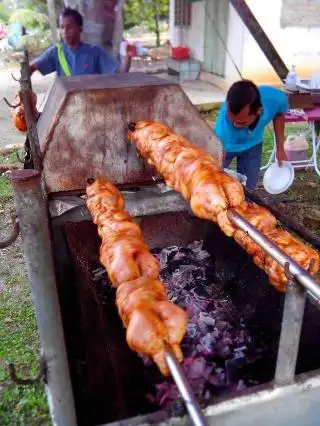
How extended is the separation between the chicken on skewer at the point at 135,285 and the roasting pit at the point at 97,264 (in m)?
0.32

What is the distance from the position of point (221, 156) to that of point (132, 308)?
203cm

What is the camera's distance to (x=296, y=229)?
2.39m

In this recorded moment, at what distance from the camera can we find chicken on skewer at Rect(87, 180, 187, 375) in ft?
5.13

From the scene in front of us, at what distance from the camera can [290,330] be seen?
1606 millimetres

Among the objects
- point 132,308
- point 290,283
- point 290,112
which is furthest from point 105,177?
point 290,112

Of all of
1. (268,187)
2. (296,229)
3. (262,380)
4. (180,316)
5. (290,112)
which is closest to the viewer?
(180,316)

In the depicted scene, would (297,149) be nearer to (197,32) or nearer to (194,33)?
(197,32)

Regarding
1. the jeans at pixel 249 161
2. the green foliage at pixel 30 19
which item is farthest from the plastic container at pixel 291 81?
the green foliage at pixel 30 19

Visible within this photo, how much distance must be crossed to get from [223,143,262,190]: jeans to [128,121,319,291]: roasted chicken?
2.18 m

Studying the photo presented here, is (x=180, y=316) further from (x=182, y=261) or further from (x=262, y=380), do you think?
(x=182, y=261)

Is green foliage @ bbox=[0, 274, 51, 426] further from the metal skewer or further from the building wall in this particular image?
the building wall

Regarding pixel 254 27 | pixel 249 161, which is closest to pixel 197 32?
pixel 254 27

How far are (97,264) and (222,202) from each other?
2.04 meters

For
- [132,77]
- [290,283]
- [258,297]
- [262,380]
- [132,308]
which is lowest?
[262,380]
